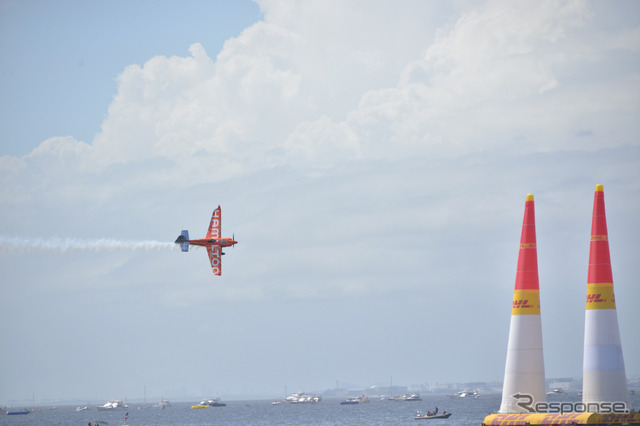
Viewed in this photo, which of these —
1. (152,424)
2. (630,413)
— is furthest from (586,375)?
(152,424)

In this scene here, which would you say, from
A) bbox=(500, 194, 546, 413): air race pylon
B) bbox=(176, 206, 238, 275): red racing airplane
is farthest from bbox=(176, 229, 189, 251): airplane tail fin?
bbox=(500, 194, 546, 413): air race pylon

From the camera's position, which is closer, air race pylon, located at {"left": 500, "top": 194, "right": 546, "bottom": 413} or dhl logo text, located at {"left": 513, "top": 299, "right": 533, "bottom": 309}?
air race pylon, located at {"left": 500, "top": 194, "right": 546, "bottom": 413}

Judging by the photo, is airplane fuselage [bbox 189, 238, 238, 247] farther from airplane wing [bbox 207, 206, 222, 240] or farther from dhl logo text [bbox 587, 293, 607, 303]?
dhl logo text [bbox 587, 293, 607, 303]

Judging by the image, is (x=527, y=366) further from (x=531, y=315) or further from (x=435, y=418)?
(x=435, y=418)

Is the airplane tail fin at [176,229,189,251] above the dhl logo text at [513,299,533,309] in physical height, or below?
above

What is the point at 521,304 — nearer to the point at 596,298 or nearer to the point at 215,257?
the point at 596,298

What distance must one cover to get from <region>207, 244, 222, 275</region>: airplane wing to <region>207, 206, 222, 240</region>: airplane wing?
1.13 meters

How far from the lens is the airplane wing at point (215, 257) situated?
2781 inches


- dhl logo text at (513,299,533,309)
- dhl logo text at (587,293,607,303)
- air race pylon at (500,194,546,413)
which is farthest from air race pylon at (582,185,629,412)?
dhl logo text at (513,299,533,309)

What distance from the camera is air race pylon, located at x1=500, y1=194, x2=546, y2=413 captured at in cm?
4094

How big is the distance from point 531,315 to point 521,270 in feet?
7.75
